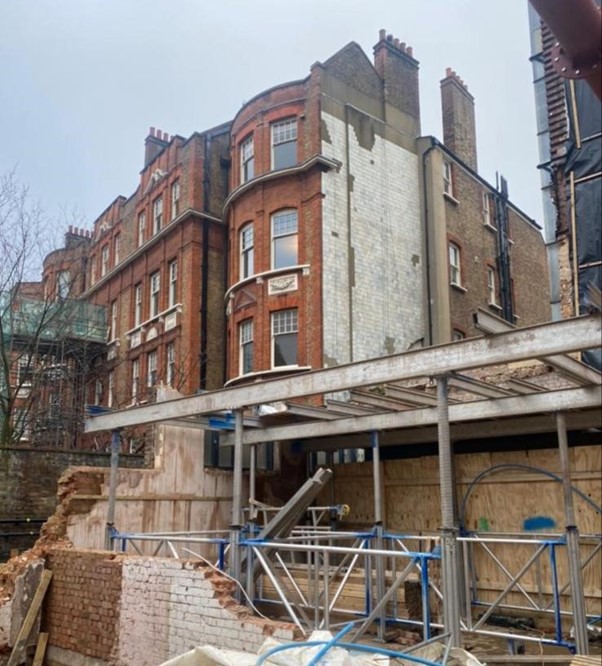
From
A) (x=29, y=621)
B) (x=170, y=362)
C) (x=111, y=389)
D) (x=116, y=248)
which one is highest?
(x=116, y=248)

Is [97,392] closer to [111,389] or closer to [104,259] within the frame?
[111,389]

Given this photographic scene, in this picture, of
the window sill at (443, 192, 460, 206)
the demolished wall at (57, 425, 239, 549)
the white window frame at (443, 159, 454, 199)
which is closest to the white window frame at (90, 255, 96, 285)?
the white window frame at (443, 159, 454, 199)

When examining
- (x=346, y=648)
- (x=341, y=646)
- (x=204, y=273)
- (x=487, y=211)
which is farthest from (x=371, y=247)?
(x=341, y=646)

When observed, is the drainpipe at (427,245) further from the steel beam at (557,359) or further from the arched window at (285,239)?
the steel beam at (557,359)

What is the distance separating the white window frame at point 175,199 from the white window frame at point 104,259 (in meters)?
7.75

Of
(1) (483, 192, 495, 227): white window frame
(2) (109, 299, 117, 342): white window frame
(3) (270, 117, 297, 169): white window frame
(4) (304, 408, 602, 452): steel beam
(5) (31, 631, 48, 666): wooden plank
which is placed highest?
(3) (270, 117, 297, 169): white window frame

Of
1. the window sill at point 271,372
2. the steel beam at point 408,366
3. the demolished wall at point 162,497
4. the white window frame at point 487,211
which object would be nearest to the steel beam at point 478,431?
the demolished wall at point 162,497

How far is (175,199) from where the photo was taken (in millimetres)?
27594

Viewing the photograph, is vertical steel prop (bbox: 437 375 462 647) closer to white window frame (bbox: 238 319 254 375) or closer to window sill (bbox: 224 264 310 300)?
window sill (bbox: 224 264 310 300)

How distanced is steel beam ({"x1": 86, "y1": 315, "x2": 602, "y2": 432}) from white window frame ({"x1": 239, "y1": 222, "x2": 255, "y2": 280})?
10.7 m

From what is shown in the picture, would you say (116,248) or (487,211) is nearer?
(487,211)

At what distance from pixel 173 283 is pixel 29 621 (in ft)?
55.5

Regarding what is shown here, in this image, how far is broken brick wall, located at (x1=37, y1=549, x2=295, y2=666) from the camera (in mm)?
9000

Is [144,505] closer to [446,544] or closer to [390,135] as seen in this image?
[446,544]
